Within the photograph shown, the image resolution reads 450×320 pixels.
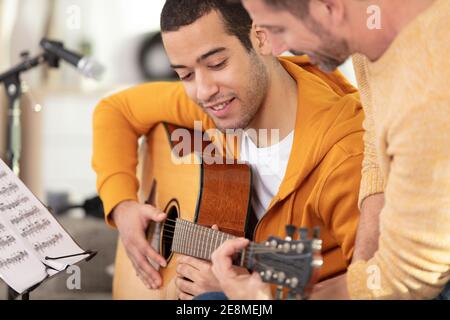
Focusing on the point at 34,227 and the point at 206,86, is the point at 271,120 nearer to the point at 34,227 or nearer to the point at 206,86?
the point at 206,86

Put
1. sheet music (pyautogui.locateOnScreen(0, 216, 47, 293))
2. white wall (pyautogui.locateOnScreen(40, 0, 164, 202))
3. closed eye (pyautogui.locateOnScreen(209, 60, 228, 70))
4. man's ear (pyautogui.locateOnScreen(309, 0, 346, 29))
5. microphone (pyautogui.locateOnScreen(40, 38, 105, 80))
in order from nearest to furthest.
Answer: man's ear (pyautogui.locateOnScreen(309, 0, 346, 29)) → sheet music (pyautogui.locateOnScreen(0, 216, 47, 293)) → closed eye (pyautogui.locateOnScreen(209, 60, 228, 70)) → microphone (pyautogui.locateOnScreen(40, 38, 105, 80)) → white wall (pyautogui.locateOnScreen(40, 0, 164, 202))

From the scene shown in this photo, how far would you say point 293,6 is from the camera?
1.16m

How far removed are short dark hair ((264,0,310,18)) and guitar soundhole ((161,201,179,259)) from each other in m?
0.73

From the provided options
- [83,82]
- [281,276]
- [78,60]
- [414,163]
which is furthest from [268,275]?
[83,82]

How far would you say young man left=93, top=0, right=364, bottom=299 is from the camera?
4.81 ft

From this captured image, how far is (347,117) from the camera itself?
4.94 ft

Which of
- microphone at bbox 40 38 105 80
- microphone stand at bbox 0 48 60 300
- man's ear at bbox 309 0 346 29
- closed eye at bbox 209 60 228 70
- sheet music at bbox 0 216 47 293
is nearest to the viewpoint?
man's ear at bbox 309 0 346 29

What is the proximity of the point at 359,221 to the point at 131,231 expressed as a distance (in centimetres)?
67

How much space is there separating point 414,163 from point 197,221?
0.70 m

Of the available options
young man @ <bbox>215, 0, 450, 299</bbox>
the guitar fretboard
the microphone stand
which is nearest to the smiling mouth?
the guitar fretboard

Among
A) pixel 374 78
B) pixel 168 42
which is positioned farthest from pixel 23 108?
pixel 374 78

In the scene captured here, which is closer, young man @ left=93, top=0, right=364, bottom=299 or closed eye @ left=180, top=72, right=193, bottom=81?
young man @ left=93, top=0, right=364, bottom=299

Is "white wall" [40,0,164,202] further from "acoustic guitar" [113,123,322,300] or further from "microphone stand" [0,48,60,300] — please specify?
"acoustic guitar" [113,123,322,300]

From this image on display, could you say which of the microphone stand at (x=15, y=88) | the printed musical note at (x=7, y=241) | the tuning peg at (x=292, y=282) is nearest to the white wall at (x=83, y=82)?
the microphone stand at (x=15, y=88)
